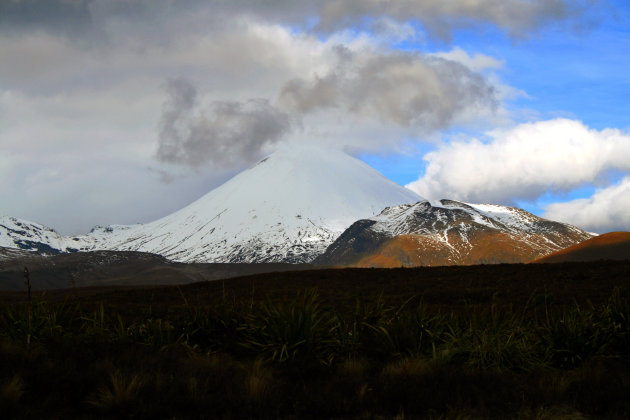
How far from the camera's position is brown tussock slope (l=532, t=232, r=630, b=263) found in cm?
Answer: 7800

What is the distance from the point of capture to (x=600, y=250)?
264 feet

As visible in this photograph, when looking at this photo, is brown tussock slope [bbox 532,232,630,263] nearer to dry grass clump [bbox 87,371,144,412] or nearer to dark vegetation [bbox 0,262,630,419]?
dark vegetation [bbox 0,262,630,419]

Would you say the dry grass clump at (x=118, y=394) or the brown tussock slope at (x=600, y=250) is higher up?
the brown tussock slope at (x=600, y=250)

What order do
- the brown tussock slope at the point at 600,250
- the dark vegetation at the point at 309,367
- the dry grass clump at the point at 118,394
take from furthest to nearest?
the brown tussock slope at the point at 600,250, the dark vegetation at the point at 309,367, the dry grass clump at the point at 118,394

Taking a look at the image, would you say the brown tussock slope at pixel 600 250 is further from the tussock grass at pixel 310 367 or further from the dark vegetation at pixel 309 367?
the tussock grass at pixel 310 367

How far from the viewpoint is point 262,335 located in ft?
39.0

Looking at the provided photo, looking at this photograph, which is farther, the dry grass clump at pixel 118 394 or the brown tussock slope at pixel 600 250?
the brown tussock slope at pixel 600 250

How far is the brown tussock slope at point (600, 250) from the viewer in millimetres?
78000

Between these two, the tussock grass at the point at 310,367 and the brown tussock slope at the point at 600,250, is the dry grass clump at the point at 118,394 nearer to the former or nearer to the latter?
the tussock grass at the point at 310,367

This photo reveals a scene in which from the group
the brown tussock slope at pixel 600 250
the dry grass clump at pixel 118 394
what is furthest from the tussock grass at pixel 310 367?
the brown tussock slope at pixel 600 250

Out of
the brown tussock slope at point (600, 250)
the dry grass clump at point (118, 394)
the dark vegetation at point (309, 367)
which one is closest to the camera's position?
the dry grass clump at point (118, 394)

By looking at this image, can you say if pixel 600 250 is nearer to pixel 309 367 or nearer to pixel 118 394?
pixel 309 367

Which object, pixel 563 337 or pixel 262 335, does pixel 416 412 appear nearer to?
pixel 262 335

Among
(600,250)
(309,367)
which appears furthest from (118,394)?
(600,250)
